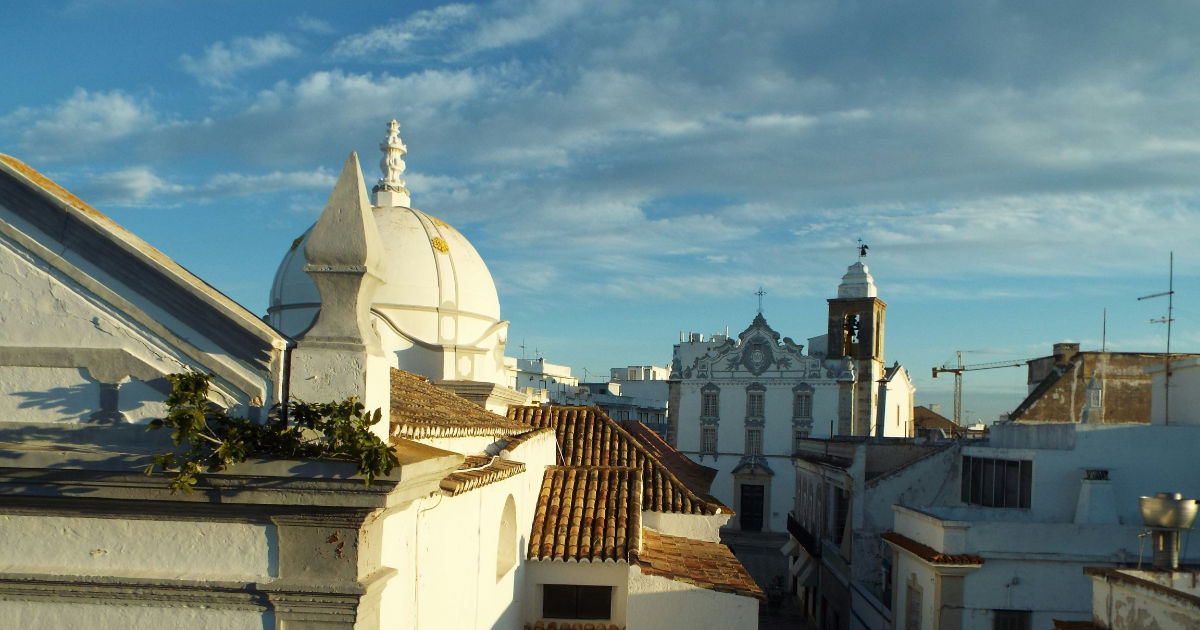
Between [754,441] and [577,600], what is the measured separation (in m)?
30.4

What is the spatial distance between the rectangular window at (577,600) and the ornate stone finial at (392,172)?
12.8 metres

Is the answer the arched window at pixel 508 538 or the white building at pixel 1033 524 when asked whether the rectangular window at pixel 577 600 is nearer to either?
the arched window at pixel 508 538

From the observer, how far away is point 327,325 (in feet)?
19.2

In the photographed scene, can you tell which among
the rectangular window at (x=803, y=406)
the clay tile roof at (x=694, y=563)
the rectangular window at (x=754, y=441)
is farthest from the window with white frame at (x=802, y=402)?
the clay tile roof at (x=694, y=563)

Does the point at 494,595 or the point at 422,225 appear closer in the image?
the point at 494,595

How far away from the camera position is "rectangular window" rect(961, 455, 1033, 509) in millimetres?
18266

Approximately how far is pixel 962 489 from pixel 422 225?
45.1ft

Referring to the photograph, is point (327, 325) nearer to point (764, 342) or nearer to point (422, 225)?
point (422, 225)

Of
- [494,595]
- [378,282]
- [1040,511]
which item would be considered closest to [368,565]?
[378,282]

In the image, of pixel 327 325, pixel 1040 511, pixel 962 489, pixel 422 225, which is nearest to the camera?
pixel 327 325

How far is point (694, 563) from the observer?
13.4 metres

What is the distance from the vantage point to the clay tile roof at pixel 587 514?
12.4 m

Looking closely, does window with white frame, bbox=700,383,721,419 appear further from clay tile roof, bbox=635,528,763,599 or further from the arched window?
the arched window

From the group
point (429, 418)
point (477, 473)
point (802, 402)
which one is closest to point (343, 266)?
point (429, 418)
